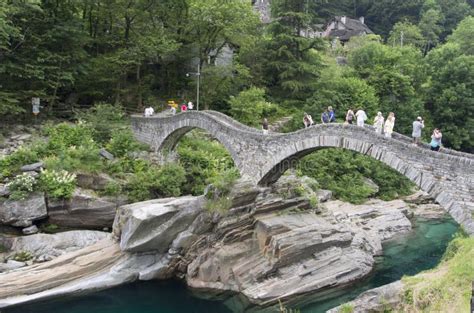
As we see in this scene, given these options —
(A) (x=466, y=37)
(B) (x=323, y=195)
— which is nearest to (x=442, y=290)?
(B) (x=323, y=195)

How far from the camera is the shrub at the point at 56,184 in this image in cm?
1853

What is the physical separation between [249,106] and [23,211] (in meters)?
18.1

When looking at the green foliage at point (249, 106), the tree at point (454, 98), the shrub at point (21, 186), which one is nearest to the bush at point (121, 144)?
the shrub at point (21, 186)

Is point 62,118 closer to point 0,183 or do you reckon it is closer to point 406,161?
point 0,183

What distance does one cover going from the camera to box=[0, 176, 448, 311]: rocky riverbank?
52.0ft

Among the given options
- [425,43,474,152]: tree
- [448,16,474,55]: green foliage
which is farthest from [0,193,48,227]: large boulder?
[448,16,474,55]: green foliage

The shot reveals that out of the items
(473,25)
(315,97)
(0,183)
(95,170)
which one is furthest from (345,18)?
(0,183)

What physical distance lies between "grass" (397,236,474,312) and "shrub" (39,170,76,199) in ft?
50.5

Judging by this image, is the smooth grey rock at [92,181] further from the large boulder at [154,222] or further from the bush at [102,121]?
the bush at [102,121]

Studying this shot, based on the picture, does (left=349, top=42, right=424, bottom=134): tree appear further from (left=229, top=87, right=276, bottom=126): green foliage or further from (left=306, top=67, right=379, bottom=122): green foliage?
(left=229, top=87, right=276, bottom=126): green foliage

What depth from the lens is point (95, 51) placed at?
31.3 metres

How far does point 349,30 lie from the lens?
54.9 metres

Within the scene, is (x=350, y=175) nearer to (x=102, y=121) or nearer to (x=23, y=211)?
(x=102, y=121)

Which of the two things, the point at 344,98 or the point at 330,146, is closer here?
the point at 330,146
